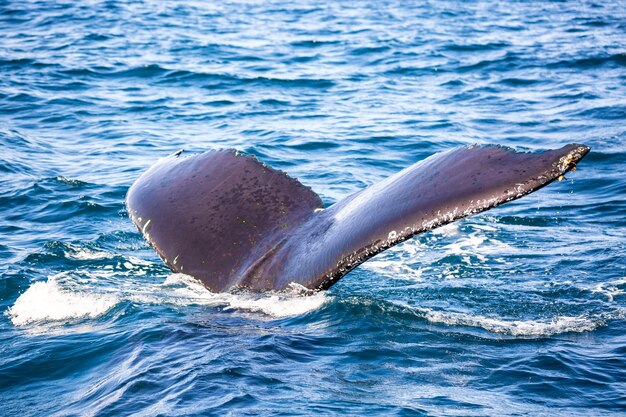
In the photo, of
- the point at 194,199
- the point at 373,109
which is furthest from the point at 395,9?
the point at 194,199

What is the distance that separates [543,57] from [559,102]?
3.59m

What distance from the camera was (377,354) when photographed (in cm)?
554

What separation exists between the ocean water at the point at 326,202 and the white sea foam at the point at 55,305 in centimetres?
2

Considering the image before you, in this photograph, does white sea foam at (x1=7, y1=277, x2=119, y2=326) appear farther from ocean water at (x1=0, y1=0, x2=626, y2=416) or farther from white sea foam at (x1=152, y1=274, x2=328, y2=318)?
white sea foam at (x1=152, y1=274, x2=328, y2=318)

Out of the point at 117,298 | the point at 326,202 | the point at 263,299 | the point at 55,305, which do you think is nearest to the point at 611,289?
the point at 263,299

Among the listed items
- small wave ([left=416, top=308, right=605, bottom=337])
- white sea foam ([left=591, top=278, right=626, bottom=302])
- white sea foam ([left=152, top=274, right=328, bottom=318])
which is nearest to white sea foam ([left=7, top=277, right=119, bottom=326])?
white sea foam ([left=152, top=274, right=328, bottom=318])

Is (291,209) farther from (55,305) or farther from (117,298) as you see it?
(55,305)

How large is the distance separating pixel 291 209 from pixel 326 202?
4.35 meters

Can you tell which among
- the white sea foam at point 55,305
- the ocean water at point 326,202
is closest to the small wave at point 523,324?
the ocean water at point 326,202

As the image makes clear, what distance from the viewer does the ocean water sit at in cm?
506

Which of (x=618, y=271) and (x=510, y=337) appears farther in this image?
(x=618, y=271)

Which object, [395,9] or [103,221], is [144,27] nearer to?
[395,9]

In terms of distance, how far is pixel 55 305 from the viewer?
22.6 feet

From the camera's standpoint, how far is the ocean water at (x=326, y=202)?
199 inches
